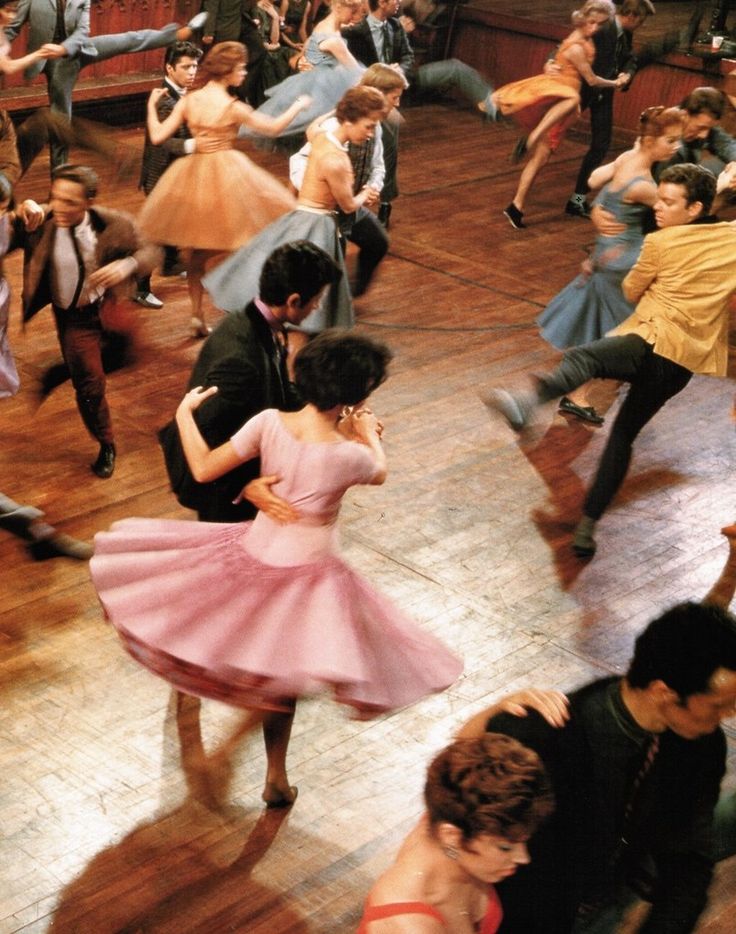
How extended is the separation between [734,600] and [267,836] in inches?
89.3

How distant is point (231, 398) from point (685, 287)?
1977mm

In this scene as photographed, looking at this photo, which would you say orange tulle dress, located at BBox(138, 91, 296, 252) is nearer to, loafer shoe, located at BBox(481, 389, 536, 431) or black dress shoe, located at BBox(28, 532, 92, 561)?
loafer shoe, located at BBox(481, 389, 536, 431)

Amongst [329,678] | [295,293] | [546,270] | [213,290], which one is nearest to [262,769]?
[329,678]

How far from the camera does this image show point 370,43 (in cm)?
878

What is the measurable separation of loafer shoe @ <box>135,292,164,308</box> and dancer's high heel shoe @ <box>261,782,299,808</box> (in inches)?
148

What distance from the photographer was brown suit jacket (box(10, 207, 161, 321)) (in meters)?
4.73

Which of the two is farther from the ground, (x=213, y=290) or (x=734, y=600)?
(x=213, y=290)

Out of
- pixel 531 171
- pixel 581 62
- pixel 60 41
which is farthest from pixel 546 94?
pixel 60 41

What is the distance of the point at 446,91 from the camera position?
12.0 meters

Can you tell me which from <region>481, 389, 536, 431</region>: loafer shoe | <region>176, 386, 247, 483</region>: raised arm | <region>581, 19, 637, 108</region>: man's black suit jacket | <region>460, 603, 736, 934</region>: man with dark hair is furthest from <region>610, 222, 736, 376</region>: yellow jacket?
<region>581, 19, 637, 108</region>: man's black suit jacket

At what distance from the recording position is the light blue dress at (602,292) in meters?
5.95

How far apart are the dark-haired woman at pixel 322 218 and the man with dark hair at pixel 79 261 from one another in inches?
35.9

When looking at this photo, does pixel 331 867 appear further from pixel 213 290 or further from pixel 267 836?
pixel 213 290

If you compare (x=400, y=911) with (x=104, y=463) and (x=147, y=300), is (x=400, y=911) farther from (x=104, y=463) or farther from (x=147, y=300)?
(x=147, y=300)
